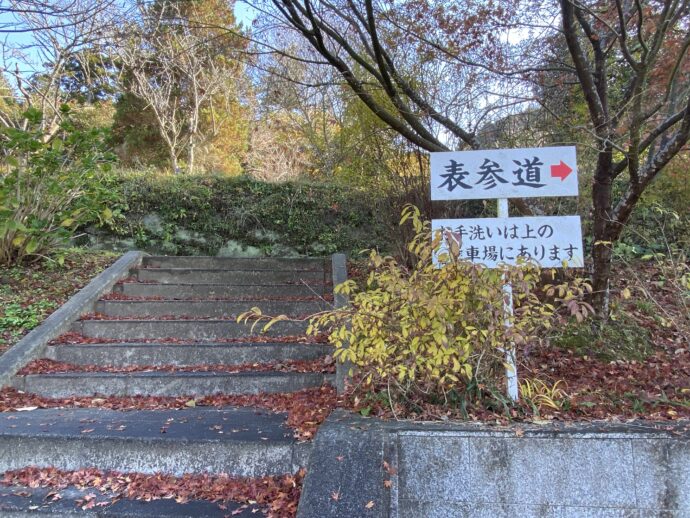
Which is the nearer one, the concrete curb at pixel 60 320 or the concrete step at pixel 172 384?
the concrete step at pixel 172 384

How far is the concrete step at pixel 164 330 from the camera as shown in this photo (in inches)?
160

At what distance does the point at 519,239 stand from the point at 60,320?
396 cm

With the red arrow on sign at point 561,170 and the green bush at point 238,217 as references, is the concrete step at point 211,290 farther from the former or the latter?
the red arrow on sign at point 561,170

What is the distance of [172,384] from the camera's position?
10.9 feet

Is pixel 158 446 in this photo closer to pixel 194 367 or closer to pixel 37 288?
pixel 194 367

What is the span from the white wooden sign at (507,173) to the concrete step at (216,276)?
115 inches

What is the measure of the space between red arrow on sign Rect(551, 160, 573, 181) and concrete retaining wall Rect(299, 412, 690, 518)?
1473 millimetres

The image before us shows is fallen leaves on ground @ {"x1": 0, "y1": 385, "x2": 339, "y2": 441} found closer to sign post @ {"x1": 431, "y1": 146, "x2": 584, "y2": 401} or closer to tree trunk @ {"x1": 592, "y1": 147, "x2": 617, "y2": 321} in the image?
sign post @ {"x1": 431, "y1": 146, "x2": 584, "y2": 401}

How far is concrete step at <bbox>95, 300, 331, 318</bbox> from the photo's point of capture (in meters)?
4.48

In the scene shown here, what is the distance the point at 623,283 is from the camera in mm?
4785

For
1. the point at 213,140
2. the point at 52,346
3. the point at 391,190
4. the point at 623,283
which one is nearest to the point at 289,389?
the point at 52,346

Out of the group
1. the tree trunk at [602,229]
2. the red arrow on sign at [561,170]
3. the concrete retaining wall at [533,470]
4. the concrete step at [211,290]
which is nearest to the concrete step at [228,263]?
the concrete step at [211,290]

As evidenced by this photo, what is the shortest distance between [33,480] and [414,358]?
7.37 feet

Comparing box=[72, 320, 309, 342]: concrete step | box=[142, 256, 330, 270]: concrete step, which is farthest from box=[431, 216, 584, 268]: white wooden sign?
box=[142, 256, 330, 270]: concrete step
